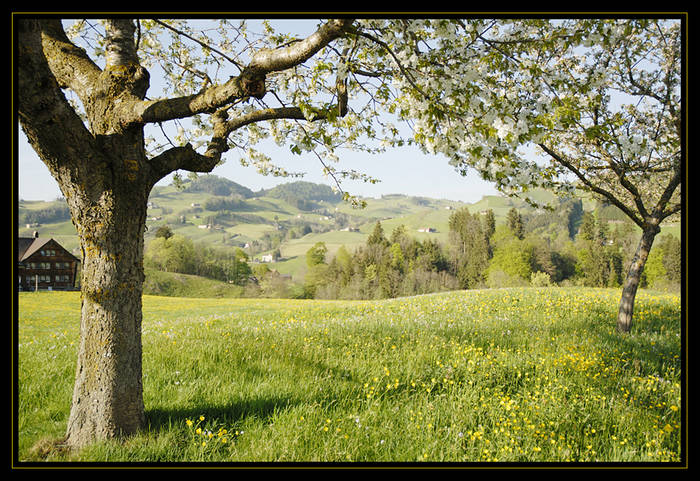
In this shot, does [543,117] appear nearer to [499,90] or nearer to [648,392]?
[499,90]

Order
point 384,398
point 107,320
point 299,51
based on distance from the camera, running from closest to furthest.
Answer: point 299,51 < point 107,320 < point 384,398

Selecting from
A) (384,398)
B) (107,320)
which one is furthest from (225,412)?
(384,398)

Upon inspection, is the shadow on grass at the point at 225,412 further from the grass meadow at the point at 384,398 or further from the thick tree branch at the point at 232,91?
the thick tree branch at the point at 232,91

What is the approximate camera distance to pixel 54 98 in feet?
Result: 10.8

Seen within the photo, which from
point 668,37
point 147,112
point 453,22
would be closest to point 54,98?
point 147,112

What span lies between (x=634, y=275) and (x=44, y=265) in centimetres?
4833

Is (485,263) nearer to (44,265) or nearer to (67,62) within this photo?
(44,265)

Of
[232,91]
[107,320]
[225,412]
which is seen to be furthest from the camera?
[225,412]

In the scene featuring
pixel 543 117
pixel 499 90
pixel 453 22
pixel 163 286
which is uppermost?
pixel 453 22

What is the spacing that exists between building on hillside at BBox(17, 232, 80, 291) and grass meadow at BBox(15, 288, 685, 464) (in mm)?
36219

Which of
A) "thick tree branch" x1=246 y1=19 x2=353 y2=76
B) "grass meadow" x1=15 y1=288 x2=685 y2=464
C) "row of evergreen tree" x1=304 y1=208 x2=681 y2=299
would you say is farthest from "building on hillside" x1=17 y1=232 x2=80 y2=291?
"row of evergreen tree" x1=304 y1=208 x2=681 y2=299

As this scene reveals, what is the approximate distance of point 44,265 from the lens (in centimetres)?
3719
